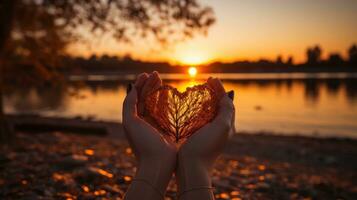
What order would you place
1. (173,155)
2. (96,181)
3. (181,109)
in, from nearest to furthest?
(173,155) < (181,109) < (96,181)

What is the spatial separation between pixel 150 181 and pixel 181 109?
77cm

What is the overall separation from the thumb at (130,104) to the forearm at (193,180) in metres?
0.58

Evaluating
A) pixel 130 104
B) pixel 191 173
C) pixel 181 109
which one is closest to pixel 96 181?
pixel 130 104

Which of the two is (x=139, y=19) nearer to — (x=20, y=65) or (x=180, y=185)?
A: (x=20, y=65)

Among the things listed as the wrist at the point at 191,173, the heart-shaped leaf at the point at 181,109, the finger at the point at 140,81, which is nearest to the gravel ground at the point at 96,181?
the heart-shaped leaf at the point at 181,109

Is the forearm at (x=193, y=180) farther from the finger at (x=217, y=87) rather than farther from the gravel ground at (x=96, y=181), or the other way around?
the gravel ground at (x=96, y=181)

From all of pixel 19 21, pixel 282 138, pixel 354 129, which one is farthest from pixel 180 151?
pixel 354 129

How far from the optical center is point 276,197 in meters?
4.12

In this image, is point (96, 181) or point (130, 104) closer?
point (130, 104)

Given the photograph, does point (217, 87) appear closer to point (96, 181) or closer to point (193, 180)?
point (193, 180)

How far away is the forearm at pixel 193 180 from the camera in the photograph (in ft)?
6.95

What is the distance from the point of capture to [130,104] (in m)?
2.71

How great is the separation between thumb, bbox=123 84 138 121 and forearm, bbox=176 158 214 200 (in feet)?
1.91

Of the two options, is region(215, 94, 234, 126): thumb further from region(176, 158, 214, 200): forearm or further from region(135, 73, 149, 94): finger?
region(135, 73, 149, 94): finger
